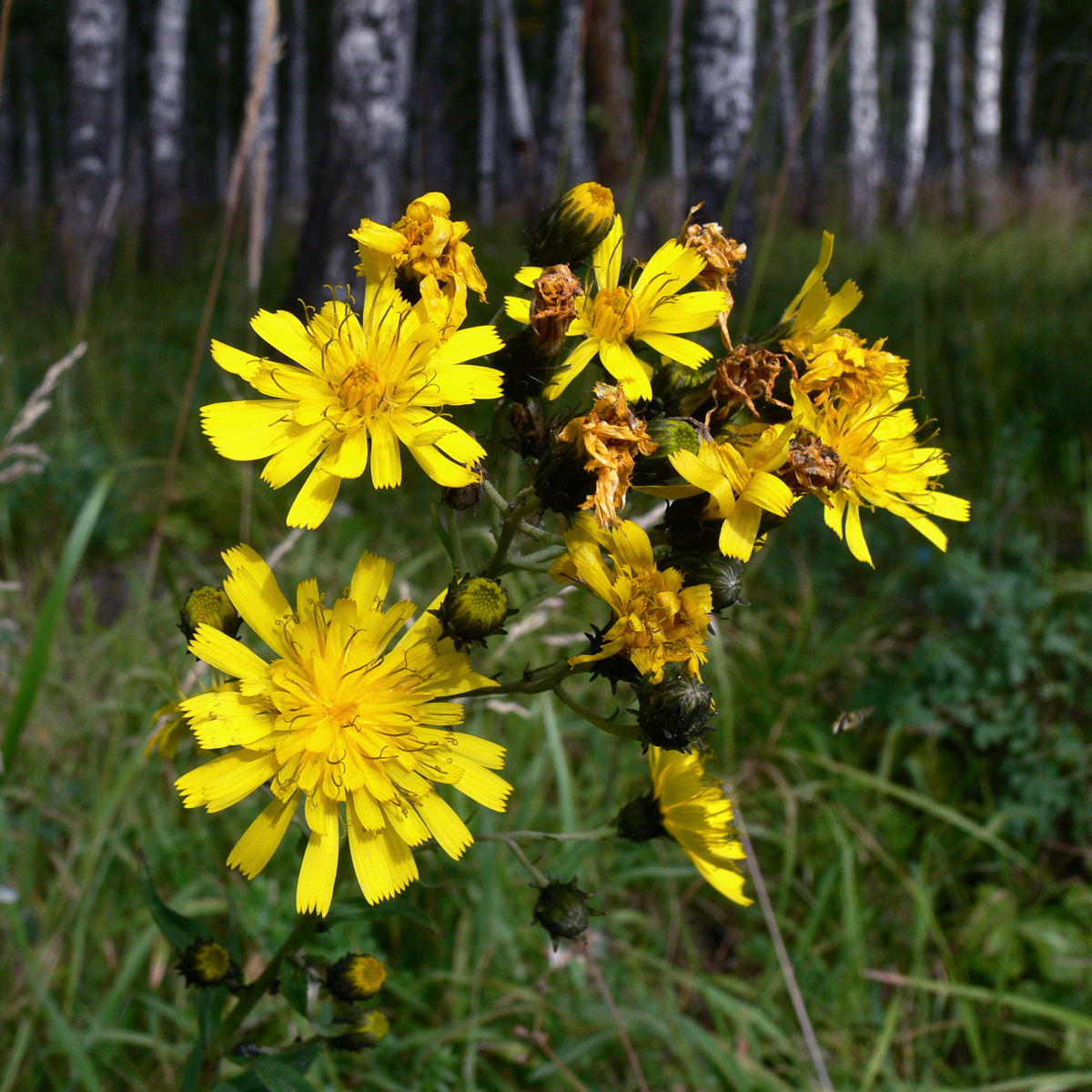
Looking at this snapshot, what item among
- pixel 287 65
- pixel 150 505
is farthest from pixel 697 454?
pixel 287 65

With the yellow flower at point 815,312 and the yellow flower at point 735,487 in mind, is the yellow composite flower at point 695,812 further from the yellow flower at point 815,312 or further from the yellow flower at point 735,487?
the yellow flower at point 815,312

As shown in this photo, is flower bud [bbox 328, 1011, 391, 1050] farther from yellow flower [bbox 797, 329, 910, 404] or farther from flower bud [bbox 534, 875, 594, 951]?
yellow flower [bbox 797, 329, 910, 404]

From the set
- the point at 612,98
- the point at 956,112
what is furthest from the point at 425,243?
the point at 956,112

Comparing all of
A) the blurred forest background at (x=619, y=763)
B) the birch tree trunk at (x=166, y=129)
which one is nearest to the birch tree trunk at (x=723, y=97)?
the blurred forest background at (x=619, y=763)

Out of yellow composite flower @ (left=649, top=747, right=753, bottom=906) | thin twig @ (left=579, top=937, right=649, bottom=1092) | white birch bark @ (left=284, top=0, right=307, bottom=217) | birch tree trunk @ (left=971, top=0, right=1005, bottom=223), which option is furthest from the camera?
white birch bark @ (left=284, top=0, right=307, bottom=217)

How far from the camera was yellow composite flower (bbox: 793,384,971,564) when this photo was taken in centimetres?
137

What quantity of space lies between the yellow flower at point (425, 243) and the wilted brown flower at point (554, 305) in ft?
0.41

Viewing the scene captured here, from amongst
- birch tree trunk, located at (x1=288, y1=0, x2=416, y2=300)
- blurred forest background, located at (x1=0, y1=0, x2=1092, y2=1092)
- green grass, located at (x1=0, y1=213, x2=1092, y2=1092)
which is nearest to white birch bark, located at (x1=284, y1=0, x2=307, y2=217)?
birch tree trunk, located at (x1=288, y1=0, x2=416, y2=300)

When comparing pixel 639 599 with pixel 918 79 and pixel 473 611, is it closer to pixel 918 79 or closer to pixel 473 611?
pixel 473 611

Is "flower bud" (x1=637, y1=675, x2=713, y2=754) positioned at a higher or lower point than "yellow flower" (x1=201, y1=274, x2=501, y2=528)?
lower

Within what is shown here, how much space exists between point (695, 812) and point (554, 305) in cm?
86

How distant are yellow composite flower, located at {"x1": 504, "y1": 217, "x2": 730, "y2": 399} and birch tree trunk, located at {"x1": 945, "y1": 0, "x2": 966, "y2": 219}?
29.5 ft

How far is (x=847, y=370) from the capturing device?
134 cm

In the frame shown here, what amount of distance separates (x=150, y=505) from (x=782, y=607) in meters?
2.76
